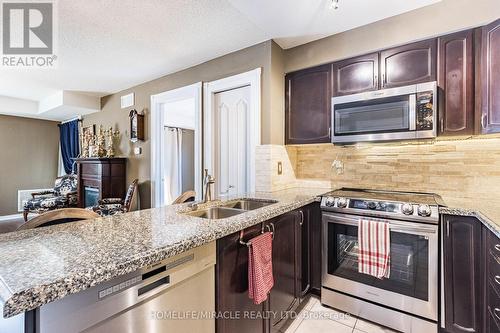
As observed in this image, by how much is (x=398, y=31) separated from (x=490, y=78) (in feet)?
2.60

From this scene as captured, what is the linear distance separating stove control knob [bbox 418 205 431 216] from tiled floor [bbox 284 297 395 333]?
0.94 m

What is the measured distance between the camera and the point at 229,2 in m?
1.94

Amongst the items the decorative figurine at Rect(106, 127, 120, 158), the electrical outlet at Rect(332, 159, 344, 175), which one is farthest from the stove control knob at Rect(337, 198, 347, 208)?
the decorative figurine at Rect(106, 127, 120, 158)

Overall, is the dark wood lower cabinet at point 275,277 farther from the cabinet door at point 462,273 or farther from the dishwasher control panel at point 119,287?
the cabinet door at point 462,273

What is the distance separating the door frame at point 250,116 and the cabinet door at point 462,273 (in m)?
1.67

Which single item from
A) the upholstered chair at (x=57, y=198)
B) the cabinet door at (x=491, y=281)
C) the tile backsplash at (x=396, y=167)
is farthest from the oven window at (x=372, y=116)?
the upholstered chair at (x=57, y=198)

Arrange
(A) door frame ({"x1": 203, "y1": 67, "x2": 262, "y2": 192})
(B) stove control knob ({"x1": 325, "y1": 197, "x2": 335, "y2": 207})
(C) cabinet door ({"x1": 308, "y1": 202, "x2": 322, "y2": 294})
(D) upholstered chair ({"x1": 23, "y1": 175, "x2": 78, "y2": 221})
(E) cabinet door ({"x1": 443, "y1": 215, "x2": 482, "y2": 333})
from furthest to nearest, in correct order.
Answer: (D) upholstered chair ({"x1": 23, "y1": 175, "x2": 78, "y2": 221}) → (A) door frame ({"x1": 203, "y1": 67, "x2": 262, "y2": 192}) → (C) cabinet door ({"x1": 308, "y1": 202, "x2": 322, "y2": 294}) → (B) stove control knob ({"x1": 325, "y1": 197, "x2": 335, "y2": 207}) → (E) cabinet door ({"x1": 443, "y1": 215, "x2": 482, "y2": 333})

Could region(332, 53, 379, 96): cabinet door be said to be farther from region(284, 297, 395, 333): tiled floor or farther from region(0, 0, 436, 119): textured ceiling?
region(284, 297, 395, 333): tiled floor

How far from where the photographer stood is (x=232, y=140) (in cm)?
289

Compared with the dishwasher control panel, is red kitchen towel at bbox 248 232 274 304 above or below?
below

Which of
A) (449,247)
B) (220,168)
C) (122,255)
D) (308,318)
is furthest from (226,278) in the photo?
(220,168)

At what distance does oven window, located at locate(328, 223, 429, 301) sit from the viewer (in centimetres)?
171

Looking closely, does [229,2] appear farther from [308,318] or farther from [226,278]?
[308,318]

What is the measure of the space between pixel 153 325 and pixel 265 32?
2461 mm
